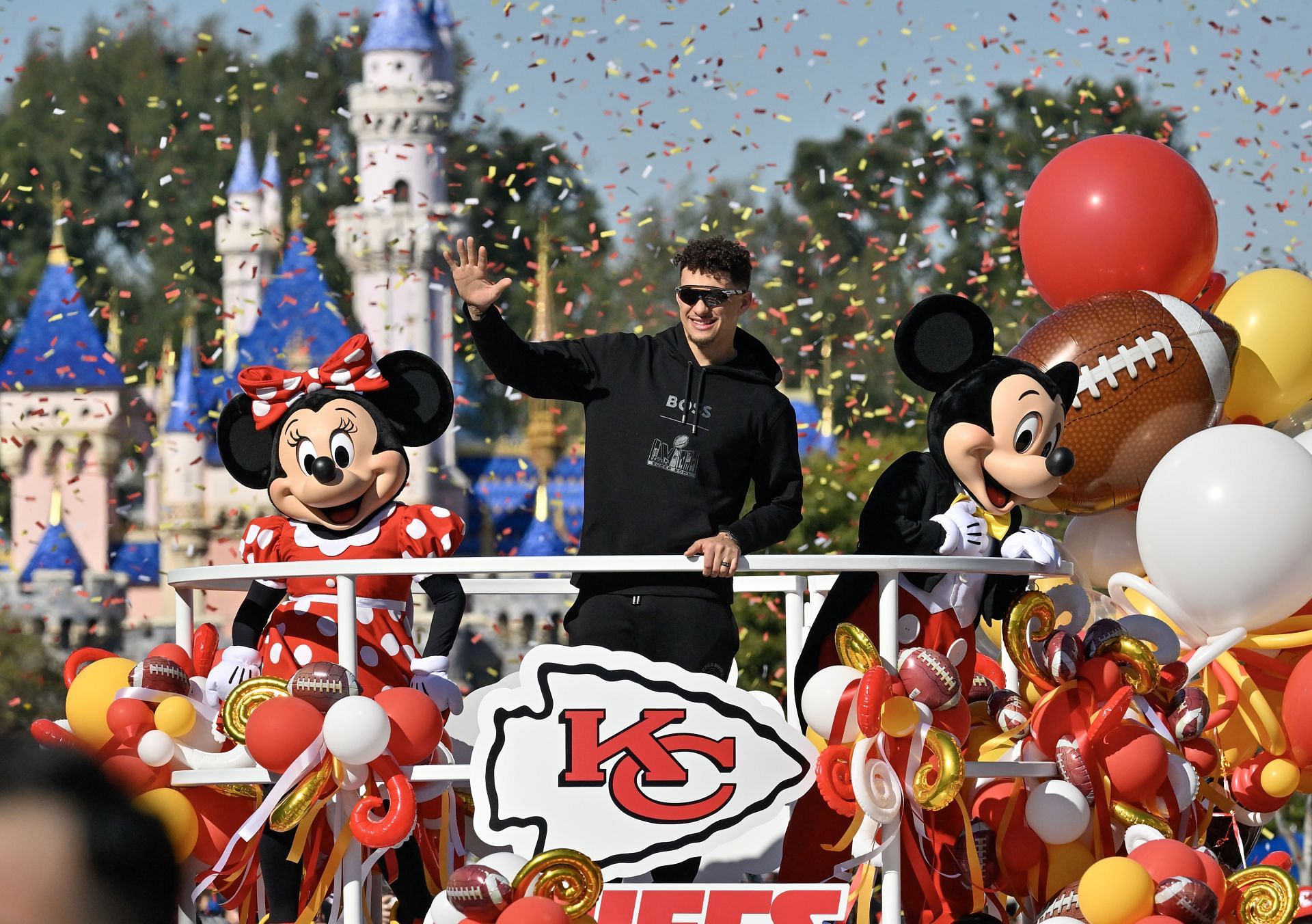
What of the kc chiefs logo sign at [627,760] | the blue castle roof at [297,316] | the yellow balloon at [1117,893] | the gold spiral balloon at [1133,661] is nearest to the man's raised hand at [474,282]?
the kc chiefs logo sign at [627,760]

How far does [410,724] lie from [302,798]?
0.30 metres

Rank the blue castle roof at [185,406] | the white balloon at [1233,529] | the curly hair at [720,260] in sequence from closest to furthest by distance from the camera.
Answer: the curly hair at [720,260] < the white balloon at [1233,529] < the blue castle roof at [185,406]

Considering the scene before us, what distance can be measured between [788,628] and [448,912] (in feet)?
6.22

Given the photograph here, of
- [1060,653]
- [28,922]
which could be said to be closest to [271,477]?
[1060,653]

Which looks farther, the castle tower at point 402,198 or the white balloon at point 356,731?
the castle tower at point 402,198

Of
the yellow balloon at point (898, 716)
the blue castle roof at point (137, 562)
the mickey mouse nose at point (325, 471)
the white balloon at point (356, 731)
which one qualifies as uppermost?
the mickey mouse nose at point (325, 471)

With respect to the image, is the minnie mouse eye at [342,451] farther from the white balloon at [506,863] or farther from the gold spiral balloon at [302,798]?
the white balloon at [506,863]

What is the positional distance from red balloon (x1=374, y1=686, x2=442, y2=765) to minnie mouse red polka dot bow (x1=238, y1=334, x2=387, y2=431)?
3.55ft

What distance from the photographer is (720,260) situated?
4.87 meters

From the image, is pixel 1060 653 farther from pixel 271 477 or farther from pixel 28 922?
pixel 28 922

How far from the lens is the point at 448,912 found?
431 centimetres

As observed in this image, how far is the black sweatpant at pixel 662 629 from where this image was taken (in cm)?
477

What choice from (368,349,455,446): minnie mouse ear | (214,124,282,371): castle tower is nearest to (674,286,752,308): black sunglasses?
(368,349,455,446): minnie mouse ear

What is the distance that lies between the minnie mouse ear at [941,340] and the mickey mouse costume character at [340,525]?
1.34 meters
